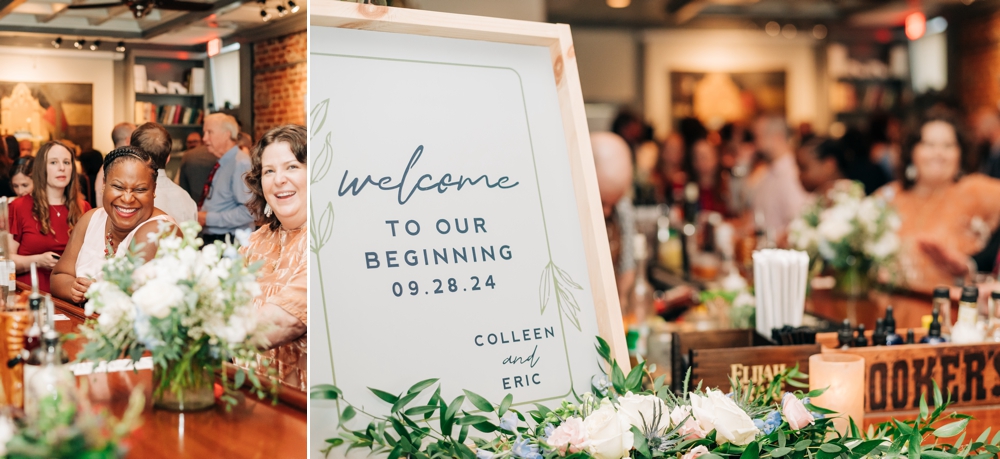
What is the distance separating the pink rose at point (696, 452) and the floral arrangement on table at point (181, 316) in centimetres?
58

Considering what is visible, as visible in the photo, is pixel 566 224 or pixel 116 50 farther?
pixel 566 224

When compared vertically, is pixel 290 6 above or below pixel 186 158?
above

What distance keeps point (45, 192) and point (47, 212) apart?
24 millimetres

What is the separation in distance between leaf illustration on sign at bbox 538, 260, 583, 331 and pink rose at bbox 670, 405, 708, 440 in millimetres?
219

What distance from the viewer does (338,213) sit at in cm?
112

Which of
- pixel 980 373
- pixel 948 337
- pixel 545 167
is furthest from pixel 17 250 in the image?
pixel 948 337

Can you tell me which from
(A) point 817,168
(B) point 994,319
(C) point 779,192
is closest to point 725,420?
(B) point 994,319

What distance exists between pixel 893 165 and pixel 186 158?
7499 mm

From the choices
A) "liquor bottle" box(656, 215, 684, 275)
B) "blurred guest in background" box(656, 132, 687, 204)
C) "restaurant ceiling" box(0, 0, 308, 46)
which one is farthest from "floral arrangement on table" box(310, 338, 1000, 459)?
"blurred guest in background" box(656, 132, 687, 204)

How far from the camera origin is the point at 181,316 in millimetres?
917

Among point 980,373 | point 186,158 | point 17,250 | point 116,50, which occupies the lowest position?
point 980,373

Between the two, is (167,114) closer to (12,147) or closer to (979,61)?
(12,147)

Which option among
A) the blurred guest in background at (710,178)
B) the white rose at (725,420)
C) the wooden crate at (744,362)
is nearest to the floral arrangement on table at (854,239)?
the wooden crate at (744,362)

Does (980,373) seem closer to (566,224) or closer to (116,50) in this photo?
(566,224)
